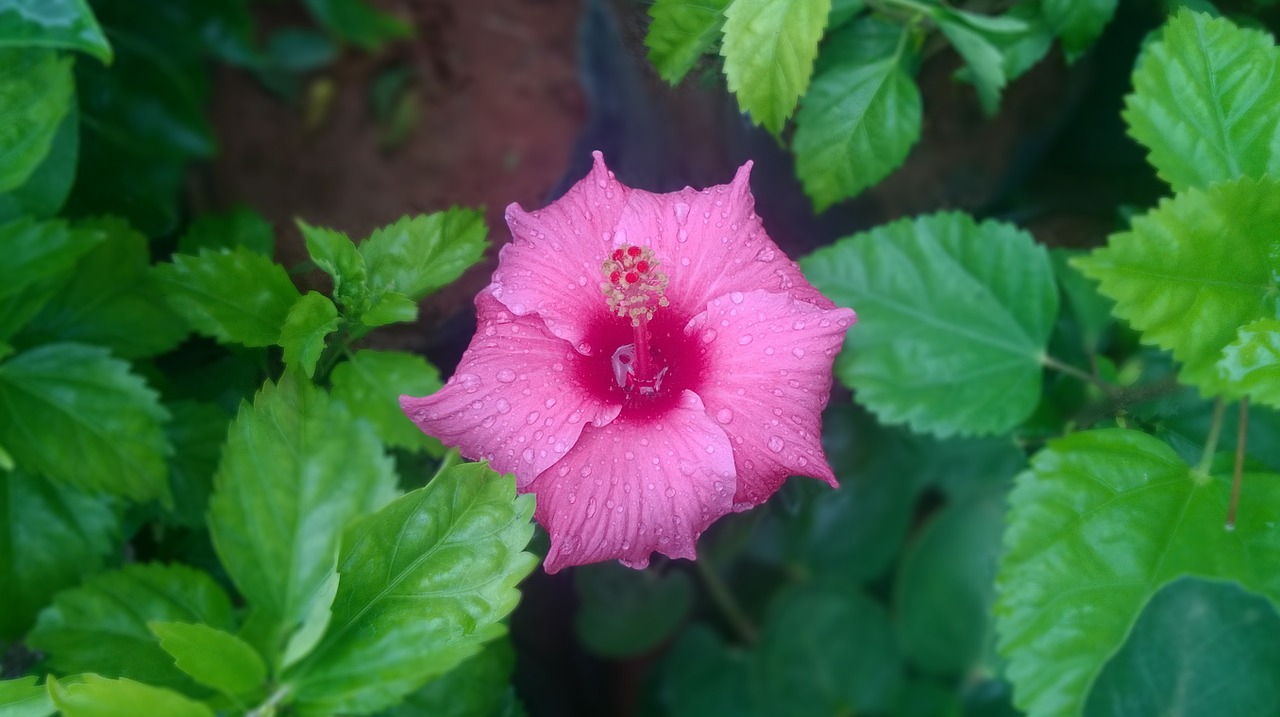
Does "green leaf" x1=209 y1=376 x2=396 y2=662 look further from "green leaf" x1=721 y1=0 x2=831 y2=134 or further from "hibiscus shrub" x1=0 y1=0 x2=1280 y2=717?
"green leaf" x1=721 y1=0 x2=831 y2=134

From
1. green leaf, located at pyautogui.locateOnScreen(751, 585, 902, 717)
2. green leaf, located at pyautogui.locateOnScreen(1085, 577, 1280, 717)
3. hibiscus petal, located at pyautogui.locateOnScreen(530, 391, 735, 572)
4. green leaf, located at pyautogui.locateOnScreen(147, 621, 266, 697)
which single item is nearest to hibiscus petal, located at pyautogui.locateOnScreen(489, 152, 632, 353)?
hibiscus petal, located at pyautogui.locateOnScreen(530, 391, 735, 572)

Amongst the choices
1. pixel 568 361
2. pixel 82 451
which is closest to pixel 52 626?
pixel 82 451

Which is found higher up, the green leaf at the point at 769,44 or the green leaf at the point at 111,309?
the green leaf at the point at 769,44

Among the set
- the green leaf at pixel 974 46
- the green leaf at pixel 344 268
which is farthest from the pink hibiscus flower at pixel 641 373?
the green leaf at pixel 974 46

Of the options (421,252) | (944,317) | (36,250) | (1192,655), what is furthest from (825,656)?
(36,250)

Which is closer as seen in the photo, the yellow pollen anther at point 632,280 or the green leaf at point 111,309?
the yellow pollen anther at point 632,280

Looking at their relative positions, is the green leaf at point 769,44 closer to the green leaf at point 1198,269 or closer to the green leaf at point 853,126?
the green leaf at point 853,126

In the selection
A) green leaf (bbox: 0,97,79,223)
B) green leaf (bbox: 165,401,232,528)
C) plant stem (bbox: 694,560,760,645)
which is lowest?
plant stem (bbox: 694,560,760,645)
